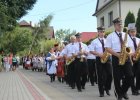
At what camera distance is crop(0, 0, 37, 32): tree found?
39566 millimetres

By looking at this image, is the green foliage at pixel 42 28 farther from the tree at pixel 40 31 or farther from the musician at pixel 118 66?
the musician at pixel 118 66

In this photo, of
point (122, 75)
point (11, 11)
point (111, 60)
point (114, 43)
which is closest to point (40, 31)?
point (11, 11)

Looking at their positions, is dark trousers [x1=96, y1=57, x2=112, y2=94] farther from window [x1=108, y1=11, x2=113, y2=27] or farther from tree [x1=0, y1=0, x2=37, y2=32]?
window [x1=108, y1=11, x2=113, y2=27]

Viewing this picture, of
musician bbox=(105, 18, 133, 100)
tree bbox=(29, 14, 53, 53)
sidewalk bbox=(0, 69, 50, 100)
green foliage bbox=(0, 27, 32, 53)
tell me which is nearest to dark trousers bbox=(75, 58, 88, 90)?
sidewalk bbox=(0, 69, 50, 100)

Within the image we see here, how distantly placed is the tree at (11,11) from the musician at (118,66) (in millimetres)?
28073

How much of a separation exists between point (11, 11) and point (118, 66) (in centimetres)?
3053

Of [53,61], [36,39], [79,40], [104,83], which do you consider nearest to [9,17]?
[53,61]

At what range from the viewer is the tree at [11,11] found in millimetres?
39566

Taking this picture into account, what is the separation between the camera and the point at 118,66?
1143cm

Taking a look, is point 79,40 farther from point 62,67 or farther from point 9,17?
point 9,17

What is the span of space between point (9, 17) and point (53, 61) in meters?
18.4

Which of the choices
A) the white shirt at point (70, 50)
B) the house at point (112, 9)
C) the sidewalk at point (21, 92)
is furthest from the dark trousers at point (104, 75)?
the house at point (112, 9)

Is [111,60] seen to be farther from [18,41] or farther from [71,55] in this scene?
[18,41]

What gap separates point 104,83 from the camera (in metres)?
13.5
